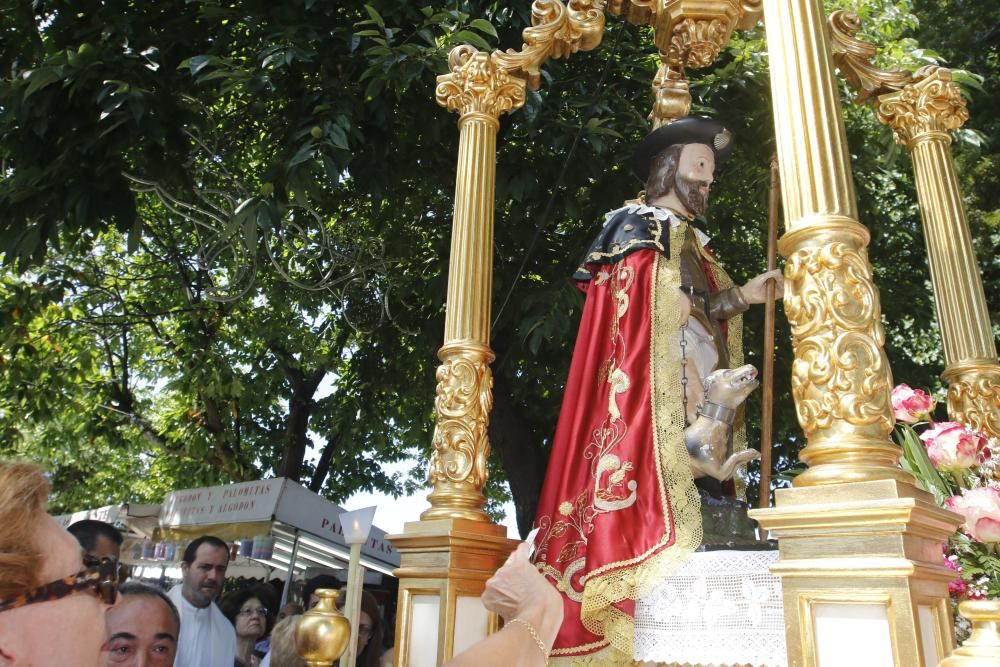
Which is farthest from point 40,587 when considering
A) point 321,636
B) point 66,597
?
point 321,636

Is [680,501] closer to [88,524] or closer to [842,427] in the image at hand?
[842,427]

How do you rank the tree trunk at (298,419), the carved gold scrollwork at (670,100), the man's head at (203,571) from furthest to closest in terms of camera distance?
the tree trunk at (298,419) < the man's head at (203,571) < the carved gold scrollwork at (670,100)

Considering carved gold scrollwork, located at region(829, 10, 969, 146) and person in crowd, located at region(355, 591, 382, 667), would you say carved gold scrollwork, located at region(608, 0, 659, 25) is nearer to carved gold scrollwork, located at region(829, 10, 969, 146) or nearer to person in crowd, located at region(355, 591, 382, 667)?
carved gold scrollwork, located at region(829, 10, 969, 146)

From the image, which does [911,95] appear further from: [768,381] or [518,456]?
[518,456]

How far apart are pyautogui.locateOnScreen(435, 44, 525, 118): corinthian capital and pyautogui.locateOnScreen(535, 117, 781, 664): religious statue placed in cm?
80

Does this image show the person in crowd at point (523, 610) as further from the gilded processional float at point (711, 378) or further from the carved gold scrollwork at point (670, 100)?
the carved gold scrollwork at point (670, 100)

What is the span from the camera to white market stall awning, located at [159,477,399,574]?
8680 millimetres

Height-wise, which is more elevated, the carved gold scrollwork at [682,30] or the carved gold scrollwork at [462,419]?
the carved gold scrollwork at [682,30]

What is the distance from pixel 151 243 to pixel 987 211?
10.7 meters

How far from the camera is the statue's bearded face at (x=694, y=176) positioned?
4102mm

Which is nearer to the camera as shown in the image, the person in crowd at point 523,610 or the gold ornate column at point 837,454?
the person in crowd at point 523,610

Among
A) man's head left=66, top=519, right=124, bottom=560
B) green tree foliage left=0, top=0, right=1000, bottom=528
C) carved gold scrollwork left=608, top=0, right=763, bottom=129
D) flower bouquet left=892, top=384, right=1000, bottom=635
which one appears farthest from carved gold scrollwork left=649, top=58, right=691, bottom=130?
man's head left=66, top=519, right=124, bottom=560

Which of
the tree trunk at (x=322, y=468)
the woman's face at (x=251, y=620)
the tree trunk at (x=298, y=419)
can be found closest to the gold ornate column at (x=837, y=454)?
the woman's face at (x=251, y=620)

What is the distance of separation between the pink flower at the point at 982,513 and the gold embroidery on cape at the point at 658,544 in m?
0.94
